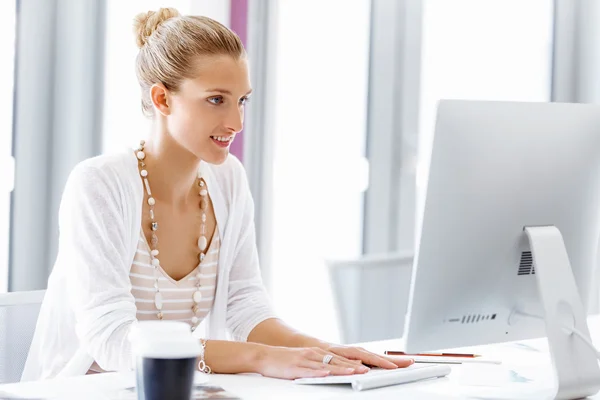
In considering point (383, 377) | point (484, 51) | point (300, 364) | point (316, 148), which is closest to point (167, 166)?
point (300, 364)

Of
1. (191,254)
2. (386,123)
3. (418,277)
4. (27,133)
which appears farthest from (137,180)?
(386,123)

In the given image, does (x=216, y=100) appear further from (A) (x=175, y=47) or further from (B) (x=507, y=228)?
(B) (x=507, y=228)

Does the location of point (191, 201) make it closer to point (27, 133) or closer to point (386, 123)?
point (27, 133)

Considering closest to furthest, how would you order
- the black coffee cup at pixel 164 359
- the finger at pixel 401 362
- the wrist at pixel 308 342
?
the black coffee cup at pixel 164 359, the finger at pixel 401 362, the wrist at pixel 308 342

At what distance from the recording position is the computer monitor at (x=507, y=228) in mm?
1266

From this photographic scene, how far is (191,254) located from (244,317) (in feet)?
0.61

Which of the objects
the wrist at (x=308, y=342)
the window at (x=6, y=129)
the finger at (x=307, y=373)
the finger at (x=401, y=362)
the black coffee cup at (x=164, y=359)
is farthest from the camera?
the window at (x=6, y=129)

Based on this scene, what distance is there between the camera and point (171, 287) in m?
1.80

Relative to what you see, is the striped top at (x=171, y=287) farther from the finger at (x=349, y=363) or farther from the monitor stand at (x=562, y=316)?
the monitor stand at (x=562, y=316)

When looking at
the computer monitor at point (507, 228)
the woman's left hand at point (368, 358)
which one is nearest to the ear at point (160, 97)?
the woman's left hand at point (368, 358)

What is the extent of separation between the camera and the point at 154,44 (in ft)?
6.05

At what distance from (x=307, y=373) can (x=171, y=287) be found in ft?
1.66

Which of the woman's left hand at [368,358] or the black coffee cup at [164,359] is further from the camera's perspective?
the woman's left hand at [368,358]

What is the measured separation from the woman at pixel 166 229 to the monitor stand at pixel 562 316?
42cm
